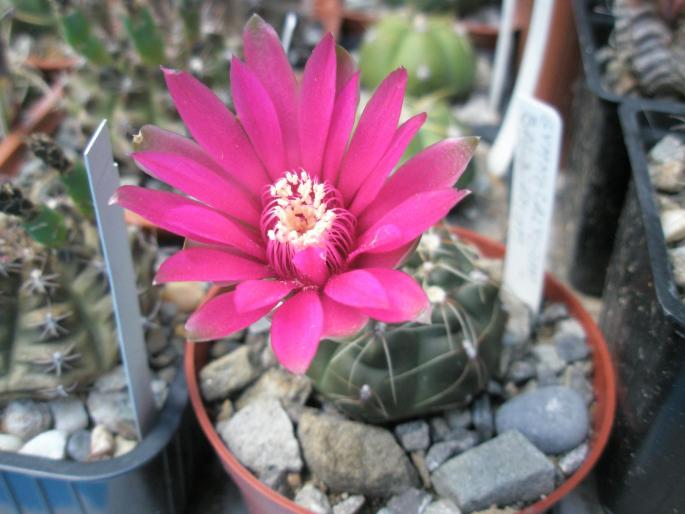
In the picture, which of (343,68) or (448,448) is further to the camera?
(448,448)

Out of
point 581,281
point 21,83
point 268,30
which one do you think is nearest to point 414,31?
→ point 581,281

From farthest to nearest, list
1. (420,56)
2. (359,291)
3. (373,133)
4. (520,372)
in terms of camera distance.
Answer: (420,56)
(520,372)
(373,133)
(359,291)

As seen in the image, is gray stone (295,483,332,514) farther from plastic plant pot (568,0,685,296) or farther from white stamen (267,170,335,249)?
plastic plant pot (568,0,685,296)

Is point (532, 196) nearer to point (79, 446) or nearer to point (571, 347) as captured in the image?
point (571, 347)

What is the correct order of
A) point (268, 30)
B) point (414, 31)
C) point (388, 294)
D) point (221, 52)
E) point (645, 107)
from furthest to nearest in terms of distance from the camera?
point (414, 31), point (221, 52), point (645, 107), point (268, 30), point (388, 294)

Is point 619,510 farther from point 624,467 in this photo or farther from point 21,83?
point 21,83

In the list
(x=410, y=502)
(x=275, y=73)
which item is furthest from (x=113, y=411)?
(x=275, y=73)

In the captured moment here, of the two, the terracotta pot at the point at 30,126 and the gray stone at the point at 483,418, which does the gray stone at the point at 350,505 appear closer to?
the gray stone at the point at 483,418
